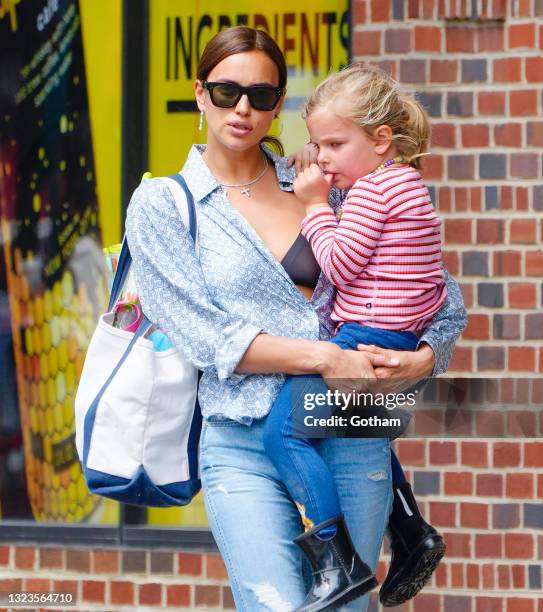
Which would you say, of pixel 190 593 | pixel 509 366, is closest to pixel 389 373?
pixel 509 366

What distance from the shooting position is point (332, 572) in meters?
2.96

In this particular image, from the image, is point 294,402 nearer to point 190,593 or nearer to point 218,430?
point 218,430

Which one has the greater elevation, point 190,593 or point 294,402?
point 294,402

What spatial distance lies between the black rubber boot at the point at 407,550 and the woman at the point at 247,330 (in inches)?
5.2

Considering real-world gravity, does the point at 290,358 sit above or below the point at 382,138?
below

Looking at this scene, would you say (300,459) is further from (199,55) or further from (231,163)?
(199,55)

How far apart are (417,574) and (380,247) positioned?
0.87m

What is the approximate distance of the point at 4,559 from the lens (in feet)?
18.6

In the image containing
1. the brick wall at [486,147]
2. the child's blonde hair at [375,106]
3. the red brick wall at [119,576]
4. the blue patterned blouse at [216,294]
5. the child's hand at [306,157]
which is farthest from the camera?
the red brick wall at [119,576]

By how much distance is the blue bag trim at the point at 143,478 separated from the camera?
319 centimetres

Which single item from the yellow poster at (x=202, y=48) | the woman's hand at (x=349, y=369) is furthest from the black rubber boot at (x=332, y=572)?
the yellow poster at (x=202, y=48)

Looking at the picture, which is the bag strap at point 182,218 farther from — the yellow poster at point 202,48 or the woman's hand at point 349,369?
the yellow poster at point 202,48

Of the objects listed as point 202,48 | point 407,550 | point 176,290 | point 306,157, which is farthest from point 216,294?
point 202,48

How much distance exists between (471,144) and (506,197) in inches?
10.0
